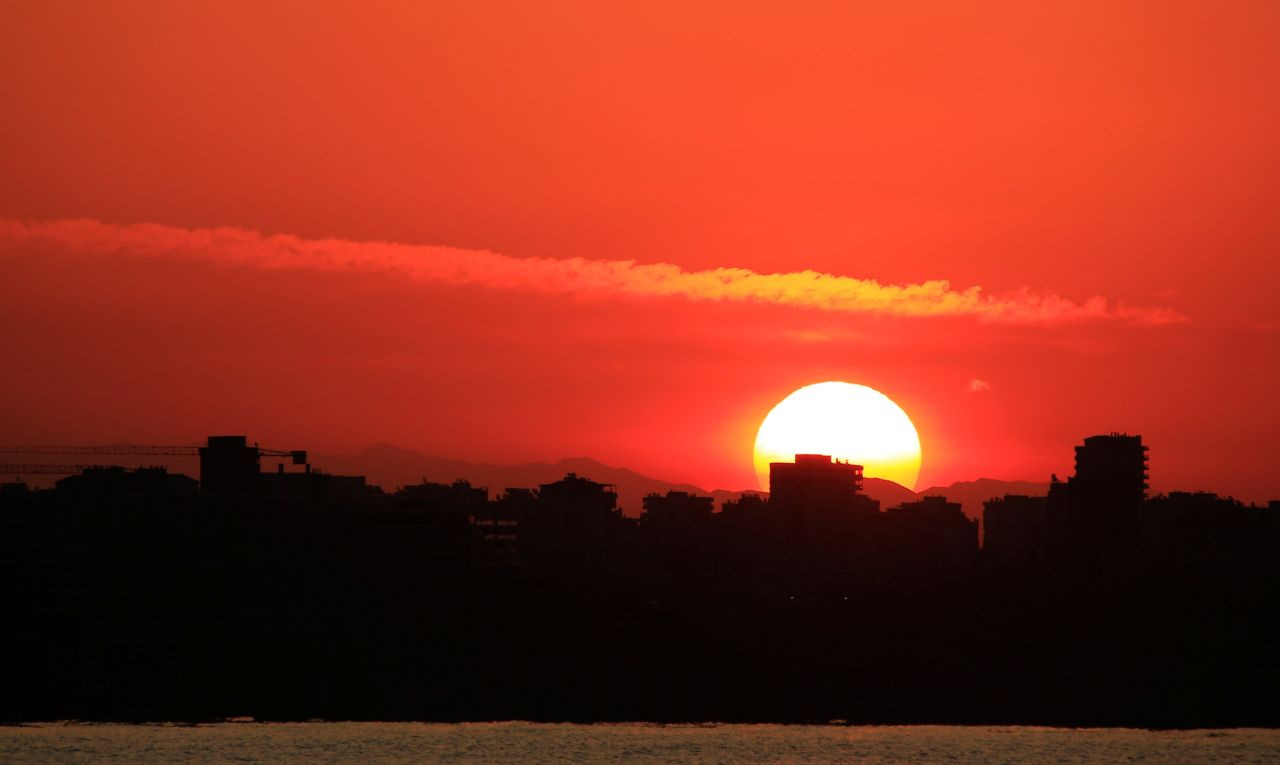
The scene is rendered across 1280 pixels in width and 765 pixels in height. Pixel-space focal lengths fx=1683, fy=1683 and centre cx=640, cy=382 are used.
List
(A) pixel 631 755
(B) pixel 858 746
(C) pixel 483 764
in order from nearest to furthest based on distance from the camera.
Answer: (C) pixel 483 764
(A) pixel 631 755
(B) pixel 858 746

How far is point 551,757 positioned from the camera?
17725 centimetres

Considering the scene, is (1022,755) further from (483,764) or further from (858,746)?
(483,764)

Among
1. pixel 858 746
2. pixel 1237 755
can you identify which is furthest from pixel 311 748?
pixel 1237 755

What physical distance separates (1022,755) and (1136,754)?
1316 cm

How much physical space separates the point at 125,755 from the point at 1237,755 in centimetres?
11955

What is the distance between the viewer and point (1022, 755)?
181 metres

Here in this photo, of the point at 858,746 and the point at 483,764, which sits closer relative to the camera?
the point at 483,764

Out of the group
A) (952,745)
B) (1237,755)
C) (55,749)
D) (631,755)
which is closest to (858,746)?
(952,745)

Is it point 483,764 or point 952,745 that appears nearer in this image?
point 483,764

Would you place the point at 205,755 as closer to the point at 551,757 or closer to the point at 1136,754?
the point at 551,757

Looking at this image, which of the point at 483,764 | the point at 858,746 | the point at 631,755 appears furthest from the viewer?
the point at 858,746

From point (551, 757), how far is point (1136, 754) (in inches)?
2502

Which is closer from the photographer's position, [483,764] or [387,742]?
[483,764]

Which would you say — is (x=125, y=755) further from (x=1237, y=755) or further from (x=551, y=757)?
(x=1237, y=755)
